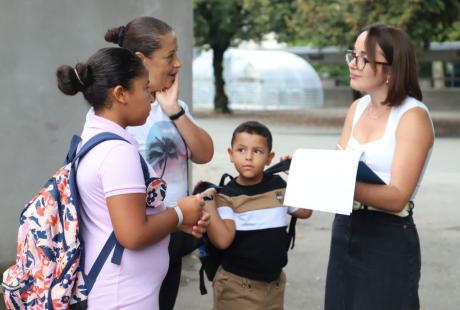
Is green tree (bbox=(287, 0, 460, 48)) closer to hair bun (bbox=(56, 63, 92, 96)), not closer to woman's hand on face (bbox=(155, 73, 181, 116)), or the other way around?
woman's hand on face (bbox=(155, 73, 181, 116))

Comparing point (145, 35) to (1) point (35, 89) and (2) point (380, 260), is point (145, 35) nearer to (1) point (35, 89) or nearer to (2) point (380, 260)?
(2) point (380, 260)

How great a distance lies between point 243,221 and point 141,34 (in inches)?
37.9

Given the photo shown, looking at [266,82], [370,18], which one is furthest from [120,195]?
[266,82]

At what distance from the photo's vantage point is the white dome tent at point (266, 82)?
36969mm

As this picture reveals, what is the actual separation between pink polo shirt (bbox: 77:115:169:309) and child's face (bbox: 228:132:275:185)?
0.78m

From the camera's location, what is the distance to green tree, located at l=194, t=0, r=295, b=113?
25.6 metres

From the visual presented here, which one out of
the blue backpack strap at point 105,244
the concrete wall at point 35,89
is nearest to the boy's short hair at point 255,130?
the blue backpack strap at point 105,244

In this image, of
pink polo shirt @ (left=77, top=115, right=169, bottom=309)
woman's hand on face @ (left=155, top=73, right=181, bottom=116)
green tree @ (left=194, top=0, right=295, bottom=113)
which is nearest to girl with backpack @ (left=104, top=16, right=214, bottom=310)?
woman's hand on face @ (left=155, top=73, right=181, bottom=116)

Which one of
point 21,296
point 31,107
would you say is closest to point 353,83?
point 21,296

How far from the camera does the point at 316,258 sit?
6.56 meters

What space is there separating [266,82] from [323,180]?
1355 inches

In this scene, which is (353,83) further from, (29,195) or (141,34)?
(29,195)

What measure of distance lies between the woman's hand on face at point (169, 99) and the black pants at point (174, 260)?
533 mm

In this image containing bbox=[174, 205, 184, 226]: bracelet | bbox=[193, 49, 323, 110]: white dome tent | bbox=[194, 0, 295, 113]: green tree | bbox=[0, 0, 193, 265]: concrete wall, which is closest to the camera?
bbox=[174, 205, 184, 226]: bracelet
